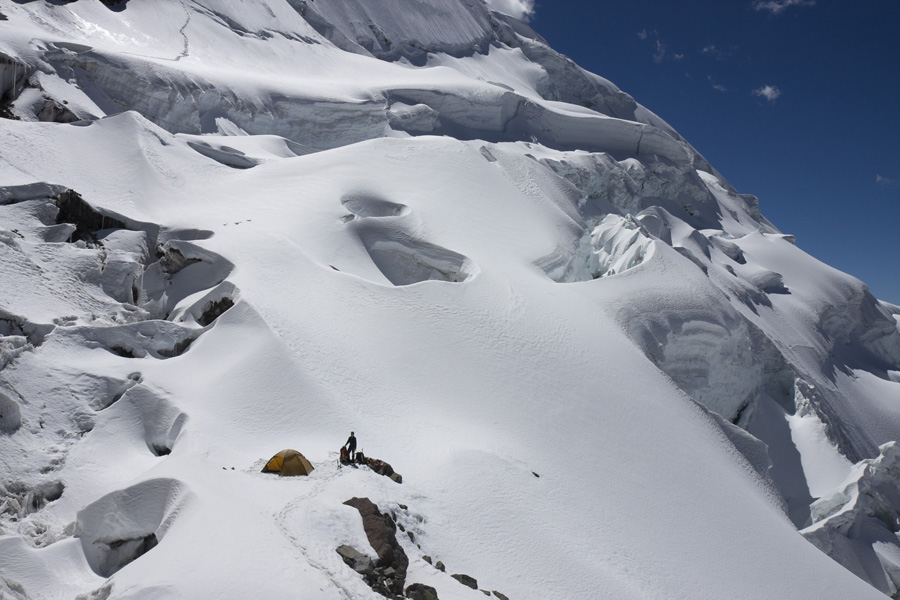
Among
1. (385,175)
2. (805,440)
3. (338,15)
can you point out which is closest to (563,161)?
(385,175)

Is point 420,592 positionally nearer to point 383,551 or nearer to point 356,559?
point 383,551

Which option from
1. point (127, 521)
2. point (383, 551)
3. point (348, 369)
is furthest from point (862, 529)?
point (127, 521)

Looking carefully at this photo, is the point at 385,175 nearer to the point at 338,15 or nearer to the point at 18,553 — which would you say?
the point at 18,553

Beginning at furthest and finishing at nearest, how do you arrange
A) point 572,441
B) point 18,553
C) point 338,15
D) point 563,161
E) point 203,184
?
point 338,15 < point 563,161 < point 203,184 < point 572,441 < point 18,553

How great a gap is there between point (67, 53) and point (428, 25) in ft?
98.0

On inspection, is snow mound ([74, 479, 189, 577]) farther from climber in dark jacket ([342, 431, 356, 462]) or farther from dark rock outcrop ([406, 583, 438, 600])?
dark rock outcrop ([406, 583, 438, 600])

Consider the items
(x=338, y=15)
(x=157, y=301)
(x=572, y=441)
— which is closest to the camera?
(x=572, y=441)

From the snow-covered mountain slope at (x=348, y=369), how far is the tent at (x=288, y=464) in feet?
1.03

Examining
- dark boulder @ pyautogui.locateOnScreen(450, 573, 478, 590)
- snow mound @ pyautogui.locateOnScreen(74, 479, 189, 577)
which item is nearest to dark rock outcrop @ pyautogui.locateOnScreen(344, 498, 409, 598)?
dark boulder @ pyautogui.locateOnScreen(450, 573, 478, 590)

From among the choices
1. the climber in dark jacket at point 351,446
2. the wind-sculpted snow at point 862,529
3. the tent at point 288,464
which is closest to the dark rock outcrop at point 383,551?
the tent at point 288,464

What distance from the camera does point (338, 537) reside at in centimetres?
804

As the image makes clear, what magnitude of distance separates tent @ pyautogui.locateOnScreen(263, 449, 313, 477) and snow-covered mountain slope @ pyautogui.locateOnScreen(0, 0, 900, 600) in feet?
1.03

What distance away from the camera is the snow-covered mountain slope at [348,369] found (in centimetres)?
880

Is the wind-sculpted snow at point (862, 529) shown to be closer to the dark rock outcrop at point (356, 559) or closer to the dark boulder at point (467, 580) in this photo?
the dark boulder at point (467, 580)
